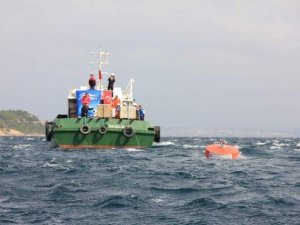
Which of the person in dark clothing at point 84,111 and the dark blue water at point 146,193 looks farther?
the person in dark clothing at point 84,111

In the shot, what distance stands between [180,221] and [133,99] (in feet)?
115

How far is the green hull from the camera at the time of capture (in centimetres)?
4172

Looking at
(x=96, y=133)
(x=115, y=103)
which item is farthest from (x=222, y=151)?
(x=115, y=103)

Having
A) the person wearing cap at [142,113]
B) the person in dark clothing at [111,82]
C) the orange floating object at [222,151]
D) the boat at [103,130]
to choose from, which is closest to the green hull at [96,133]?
the boat at [103,130]

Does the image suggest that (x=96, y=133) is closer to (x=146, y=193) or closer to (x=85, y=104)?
(x=85, y=104)

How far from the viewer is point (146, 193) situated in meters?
19.3

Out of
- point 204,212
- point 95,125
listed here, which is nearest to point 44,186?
point 204,212

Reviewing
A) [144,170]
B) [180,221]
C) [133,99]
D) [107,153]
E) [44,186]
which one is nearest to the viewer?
[180,221]

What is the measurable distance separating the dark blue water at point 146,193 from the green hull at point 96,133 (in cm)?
1109

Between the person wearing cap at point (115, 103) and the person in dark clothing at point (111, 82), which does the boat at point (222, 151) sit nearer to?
the person wearing cap at point (115, 103)

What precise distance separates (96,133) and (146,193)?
2276 centimetres

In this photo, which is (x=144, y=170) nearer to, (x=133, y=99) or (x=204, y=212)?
(x=204, y=212)

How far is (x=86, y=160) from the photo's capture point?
Answer: 107 ft

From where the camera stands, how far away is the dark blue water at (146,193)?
50.3 feet
